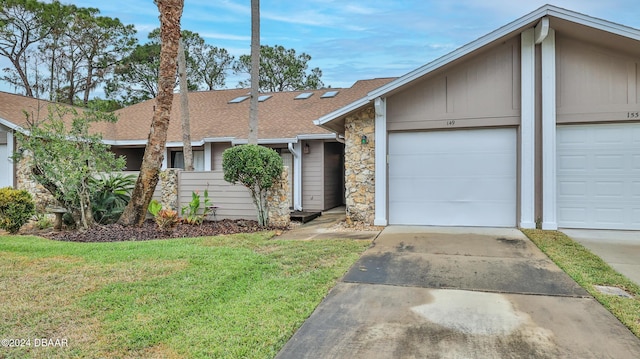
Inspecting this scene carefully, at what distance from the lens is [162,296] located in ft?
13.1

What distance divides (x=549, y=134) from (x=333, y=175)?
6740mm

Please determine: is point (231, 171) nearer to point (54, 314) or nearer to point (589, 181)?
point (54, 314)

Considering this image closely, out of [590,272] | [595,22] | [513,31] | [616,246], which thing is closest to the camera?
[590,272]

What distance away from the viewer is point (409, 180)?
867 centimetres

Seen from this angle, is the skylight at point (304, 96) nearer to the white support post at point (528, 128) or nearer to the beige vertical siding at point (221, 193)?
the beige vertical siding at point (221, 193)

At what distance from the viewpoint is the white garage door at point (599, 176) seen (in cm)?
756

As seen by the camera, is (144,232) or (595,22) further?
(144,232)

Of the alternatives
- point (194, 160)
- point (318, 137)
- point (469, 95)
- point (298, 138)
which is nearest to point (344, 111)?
point (469, 95)

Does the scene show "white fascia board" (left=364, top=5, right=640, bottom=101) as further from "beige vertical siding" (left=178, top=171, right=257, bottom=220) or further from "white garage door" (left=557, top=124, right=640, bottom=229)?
"beige vertical siding" (left=178, top=171, right=257, bottom=220)

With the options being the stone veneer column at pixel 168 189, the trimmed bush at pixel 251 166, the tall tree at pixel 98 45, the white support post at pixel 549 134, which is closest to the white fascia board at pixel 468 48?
the white support post at pixel 549 134

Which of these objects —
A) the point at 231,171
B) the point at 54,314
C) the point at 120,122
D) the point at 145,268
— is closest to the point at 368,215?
the point at 231,171

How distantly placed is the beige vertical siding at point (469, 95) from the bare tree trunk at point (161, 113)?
5.16 metres

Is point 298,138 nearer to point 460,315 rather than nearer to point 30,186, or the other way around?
point 30,186

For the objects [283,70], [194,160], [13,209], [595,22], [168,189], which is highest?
[283,70]
